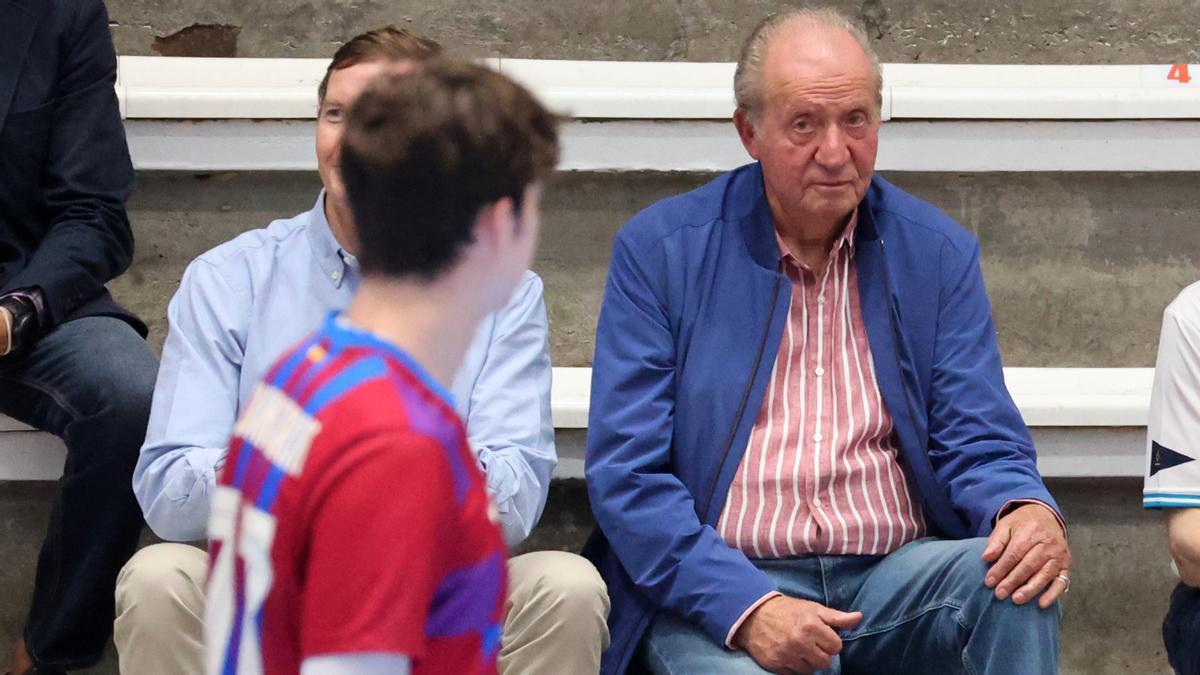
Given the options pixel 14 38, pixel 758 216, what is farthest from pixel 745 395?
pixel 14 38

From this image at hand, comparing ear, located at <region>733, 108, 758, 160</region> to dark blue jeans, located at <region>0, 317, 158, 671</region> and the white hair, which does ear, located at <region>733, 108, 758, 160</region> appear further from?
dark blue jeans, located at <region>0, 317, 158, 671</region>

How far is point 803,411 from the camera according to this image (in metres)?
1.87

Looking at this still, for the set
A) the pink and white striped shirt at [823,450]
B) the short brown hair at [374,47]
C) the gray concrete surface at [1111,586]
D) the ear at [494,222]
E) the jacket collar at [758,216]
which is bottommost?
the gray concrete surface at [1111,586]

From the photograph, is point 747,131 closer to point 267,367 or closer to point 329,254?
point 329,254

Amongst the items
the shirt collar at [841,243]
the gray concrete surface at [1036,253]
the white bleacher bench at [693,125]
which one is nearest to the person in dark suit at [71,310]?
the white bleacher bench at [693,125]

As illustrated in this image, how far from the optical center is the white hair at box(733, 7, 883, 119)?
1.95 m

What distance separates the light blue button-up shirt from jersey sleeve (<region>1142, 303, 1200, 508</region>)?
712 millimetres

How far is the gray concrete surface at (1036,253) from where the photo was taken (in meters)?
2.46

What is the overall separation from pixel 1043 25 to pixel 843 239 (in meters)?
1.06

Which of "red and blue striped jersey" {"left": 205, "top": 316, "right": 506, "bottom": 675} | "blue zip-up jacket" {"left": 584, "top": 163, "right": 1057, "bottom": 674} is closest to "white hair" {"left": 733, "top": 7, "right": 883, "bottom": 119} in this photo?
"blue zip-up jacket" {"left": 584, "top": 163, "right": 1057, "bottom": 674}

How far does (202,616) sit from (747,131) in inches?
36.2

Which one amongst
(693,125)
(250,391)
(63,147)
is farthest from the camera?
(693,125)

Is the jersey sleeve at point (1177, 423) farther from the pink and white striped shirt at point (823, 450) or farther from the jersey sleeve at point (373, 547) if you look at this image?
the jersey sleeve at point (373, 547)

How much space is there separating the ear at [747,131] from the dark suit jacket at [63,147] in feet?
2.97
